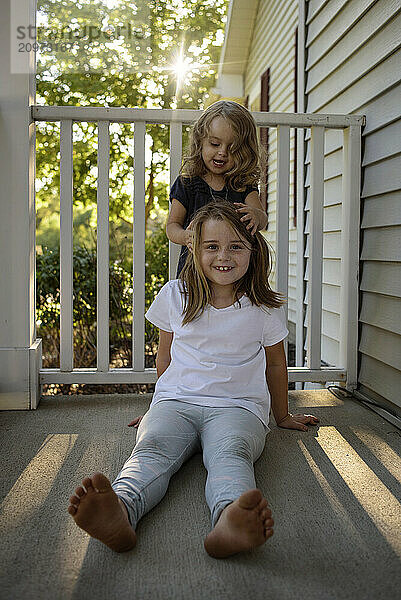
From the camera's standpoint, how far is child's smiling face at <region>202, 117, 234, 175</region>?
2.29 meters

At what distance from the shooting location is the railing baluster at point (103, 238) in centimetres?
264

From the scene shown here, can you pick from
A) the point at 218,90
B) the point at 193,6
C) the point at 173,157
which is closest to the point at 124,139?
the point at 218,90

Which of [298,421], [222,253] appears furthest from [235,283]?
[298,421]

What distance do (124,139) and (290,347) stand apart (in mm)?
3601

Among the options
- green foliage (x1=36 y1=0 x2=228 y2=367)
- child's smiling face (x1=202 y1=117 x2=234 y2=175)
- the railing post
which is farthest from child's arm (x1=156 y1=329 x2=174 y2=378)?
green foliage (x1=36 y1=0 x2=228 y2=367)

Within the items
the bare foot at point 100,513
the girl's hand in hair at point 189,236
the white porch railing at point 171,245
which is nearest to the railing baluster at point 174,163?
the white porch railing at point 171,245

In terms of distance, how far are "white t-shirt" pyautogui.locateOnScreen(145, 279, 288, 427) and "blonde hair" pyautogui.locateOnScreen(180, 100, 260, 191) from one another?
55cm

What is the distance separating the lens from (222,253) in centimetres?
198

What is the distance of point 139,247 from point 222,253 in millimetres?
821

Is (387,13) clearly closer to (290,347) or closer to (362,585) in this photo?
(362,585)

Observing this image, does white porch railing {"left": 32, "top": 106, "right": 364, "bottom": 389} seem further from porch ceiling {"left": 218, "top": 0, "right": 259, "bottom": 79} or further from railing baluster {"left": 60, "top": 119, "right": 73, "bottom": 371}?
porch ceiling {"left": 218, "top": 0, "right": 259, "bottom": 79}

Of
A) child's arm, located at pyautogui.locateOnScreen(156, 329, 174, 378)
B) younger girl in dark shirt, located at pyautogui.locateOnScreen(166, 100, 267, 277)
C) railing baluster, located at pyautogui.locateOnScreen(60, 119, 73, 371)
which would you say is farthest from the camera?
railing baluster, located at pyautogui.locateOnScreen(60, 119, 73, 371)

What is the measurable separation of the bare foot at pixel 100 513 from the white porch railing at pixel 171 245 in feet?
4.75

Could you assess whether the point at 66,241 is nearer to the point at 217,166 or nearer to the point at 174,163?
the point at 174,163
